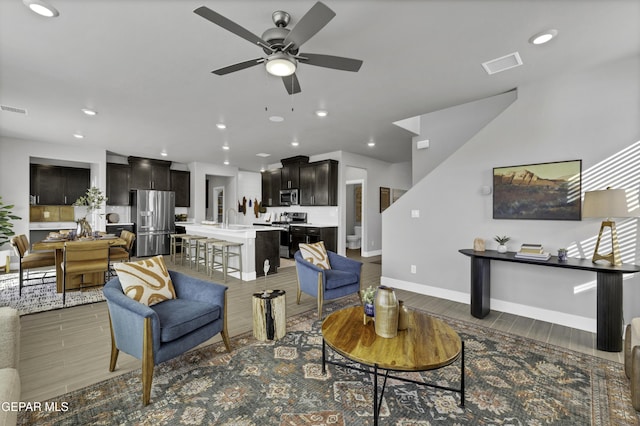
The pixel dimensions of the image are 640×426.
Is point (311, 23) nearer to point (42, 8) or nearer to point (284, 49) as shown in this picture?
point (284, 49)

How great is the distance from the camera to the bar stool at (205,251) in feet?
18.3

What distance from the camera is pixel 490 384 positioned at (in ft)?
6.99

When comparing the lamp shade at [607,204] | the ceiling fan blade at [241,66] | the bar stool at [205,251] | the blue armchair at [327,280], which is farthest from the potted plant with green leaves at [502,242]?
the bar stool at [205,251]

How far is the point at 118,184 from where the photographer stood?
7.73m

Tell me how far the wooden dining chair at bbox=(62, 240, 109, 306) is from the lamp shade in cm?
582

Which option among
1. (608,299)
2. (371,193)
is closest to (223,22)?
(608,299)

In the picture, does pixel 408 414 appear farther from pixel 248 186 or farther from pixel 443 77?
pixel 248 186

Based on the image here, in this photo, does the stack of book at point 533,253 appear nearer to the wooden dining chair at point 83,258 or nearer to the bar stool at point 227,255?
the bar stool at point 227,255

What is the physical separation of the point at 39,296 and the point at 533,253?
6530 mm

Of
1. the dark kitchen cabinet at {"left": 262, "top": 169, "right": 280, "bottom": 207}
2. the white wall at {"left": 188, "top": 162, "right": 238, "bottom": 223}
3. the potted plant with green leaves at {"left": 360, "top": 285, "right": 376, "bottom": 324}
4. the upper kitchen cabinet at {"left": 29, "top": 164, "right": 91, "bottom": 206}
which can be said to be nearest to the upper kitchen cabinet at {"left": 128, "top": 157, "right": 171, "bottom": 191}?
the white wall at {"left": 188, "top": 162, "right": 238, "bottom": 223}

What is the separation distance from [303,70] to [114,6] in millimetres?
1633

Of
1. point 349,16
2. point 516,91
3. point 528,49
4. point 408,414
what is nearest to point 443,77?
point 528,49

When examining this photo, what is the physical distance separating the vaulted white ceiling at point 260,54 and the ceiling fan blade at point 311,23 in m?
0.33

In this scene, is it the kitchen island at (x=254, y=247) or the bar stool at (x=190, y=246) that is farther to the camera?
the bar stool at (x=190, y=246)
